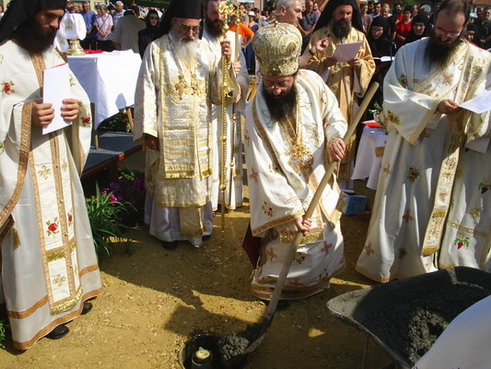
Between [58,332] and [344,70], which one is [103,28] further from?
[58,332]

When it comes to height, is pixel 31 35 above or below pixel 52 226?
above

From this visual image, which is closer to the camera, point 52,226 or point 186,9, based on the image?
point 52,226

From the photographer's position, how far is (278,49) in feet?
10.5

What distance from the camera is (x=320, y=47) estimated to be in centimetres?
491

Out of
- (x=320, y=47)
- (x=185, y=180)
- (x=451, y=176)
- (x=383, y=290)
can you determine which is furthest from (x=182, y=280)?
(x=320, y=47)

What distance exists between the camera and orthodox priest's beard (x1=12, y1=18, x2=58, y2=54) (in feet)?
9.59

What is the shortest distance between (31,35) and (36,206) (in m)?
1.09

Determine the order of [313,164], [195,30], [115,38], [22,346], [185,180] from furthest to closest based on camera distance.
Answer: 1. [115,38]
2. [185,180]
3. [195,30]
4. [313,164]
5. [22,346]

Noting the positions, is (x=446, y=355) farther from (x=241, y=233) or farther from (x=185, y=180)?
(x=241, y=233)

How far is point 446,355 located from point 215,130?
Answer: 12.6 ft

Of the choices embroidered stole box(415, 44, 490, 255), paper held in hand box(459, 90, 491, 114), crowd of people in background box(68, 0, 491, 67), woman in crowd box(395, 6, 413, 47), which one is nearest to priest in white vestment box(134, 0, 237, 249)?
crowd of people in background box(68, 0, 491, 67)

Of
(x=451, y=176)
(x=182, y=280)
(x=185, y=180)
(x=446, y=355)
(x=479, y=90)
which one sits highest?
(x=479, y=90)

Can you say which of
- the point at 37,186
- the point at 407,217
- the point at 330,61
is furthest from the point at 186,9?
the point at 407,217

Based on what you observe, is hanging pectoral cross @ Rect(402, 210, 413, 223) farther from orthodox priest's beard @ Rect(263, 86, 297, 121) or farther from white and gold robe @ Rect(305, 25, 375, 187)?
white and gold robe @ Rect(305, 25, 375, 187)
